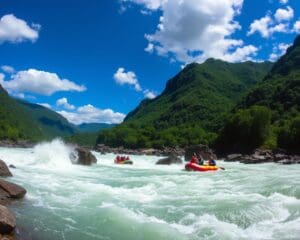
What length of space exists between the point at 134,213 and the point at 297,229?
7078mm

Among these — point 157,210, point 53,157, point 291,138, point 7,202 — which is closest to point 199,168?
point 53,157

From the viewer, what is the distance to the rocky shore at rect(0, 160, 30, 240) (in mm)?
13441

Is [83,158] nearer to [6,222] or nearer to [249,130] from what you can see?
[6,222]

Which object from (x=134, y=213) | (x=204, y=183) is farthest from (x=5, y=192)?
(x=204, y=183)

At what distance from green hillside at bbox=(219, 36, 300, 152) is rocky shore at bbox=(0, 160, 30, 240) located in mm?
68204

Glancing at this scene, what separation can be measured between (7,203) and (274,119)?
117 m

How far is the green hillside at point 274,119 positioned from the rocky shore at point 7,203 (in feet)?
224

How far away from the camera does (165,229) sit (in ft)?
53.6

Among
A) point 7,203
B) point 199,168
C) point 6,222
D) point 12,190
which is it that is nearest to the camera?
point 6,222

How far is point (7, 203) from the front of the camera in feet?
59.3

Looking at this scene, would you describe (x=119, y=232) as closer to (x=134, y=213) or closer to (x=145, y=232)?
(x=145, y=232)

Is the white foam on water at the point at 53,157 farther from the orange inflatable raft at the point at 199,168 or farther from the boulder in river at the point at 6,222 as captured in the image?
the boulder in river at the point at 6,222

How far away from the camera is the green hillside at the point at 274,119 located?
275ft

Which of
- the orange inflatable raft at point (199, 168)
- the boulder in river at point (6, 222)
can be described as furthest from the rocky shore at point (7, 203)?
the orange inflatable raft at point (199, 168)
